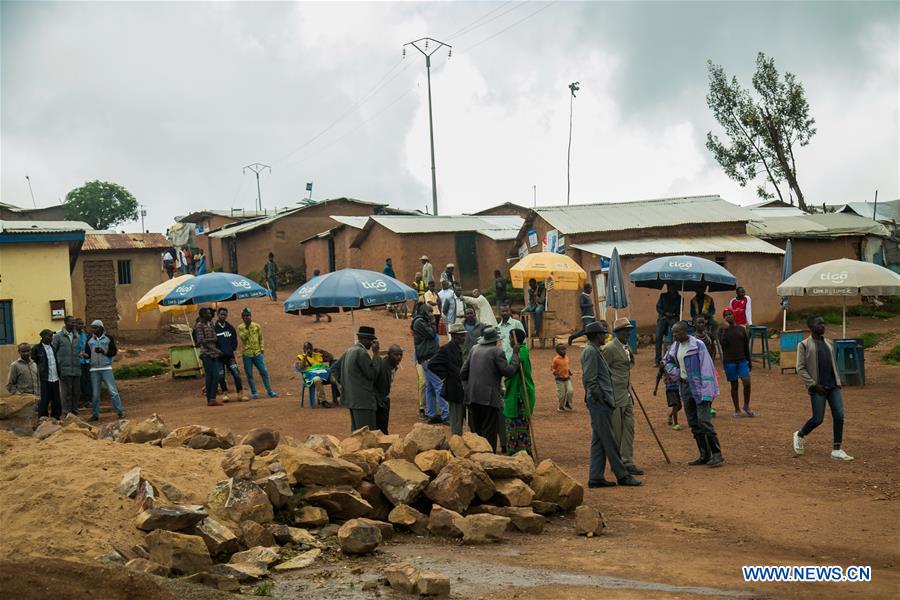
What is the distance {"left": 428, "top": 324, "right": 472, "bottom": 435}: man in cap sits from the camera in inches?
497

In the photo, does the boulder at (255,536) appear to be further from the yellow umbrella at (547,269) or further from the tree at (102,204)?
the tree at (102,204)

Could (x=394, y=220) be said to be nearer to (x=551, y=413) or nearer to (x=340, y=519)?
(x=551, y=413)

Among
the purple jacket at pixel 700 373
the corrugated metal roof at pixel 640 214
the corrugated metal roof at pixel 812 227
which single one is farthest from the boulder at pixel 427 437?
the corrugated metal roof at pixel 812 227

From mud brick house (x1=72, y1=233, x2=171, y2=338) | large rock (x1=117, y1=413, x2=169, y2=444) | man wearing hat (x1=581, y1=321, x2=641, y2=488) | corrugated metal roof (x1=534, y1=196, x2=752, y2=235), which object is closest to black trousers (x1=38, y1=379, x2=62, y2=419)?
large rock (x1=117, y1=413, x2=169, y2=444)

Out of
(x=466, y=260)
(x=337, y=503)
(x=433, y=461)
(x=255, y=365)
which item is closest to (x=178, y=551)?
(x=337, y=503)

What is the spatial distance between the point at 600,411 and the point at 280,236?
112ft

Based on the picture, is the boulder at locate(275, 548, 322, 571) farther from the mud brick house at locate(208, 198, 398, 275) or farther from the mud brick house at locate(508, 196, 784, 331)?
the mud brick house at locate(208, 198, 398, 275)

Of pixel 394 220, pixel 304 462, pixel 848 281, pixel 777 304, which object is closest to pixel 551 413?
pixel 848 281

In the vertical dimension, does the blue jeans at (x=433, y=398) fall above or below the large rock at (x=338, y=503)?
above

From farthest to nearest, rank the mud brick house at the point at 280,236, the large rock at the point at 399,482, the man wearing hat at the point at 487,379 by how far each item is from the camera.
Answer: the mud brick house at the point at 280,236 → the man wearing hat at the point at 487,379 → the large rock at the point at 399,482

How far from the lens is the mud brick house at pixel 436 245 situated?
3603 cm

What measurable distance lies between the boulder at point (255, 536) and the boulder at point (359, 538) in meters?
0.62

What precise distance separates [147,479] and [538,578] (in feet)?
12.7

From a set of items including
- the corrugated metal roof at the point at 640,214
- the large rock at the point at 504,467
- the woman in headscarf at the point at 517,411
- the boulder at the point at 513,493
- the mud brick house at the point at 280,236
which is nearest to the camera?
the boulder at the point at 513,493
